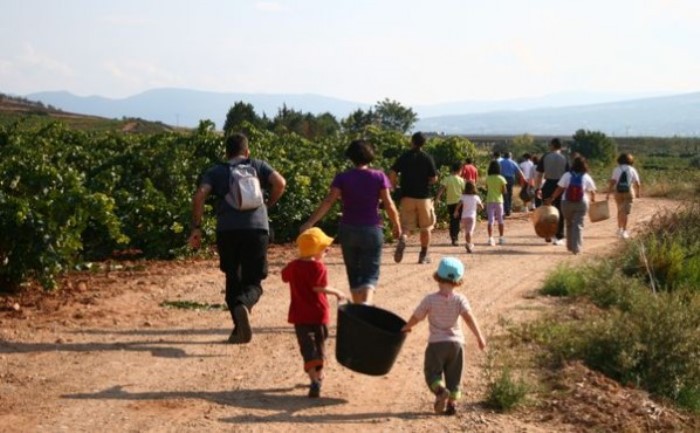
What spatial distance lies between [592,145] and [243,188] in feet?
212

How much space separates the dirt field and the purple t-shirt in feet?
4.53

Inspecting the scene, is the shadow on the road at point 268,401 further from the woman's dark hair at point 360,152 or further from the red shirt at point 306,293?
the woman's dark hair at point 360,152

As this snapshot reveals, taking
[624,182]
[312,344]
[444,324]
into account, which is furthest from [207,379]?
[624,182]

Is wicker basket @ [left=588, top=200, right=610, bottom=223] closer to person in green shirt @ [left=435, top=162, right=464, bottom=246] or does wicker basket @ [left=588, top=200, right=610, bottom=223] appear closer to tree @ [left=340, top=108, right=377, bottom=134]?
person in green shirt @ [left=435, top=162, right=464, bottom=246]

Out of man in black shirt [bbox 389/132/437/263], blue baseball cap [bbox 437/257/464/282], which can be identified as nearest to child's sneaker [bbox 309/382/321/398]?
blue baseball cap [bbox 437/257/464/282]

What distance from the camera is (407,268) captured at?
47.0ft

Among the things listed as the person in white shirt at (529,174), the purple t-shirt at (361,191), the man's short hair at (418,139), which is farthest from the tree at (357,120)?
the purple t-shirt at (361,191)

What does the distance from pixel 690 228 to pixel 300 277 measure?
35.5ft

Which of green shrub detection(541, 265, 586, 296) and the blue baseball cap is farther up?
the blue baseball cap

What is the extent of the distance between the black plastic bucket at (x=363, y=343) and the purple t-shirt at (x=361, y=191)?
1.32 m

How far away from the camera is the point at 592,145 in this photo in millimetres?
70188

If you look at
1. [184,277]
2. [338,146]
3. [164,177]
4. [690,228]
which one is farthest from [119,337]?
[338,146]

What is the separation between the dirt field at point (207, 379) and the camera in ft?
23.1

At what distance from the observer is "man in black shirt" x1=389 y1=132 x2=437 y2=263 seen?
42.8 ft
